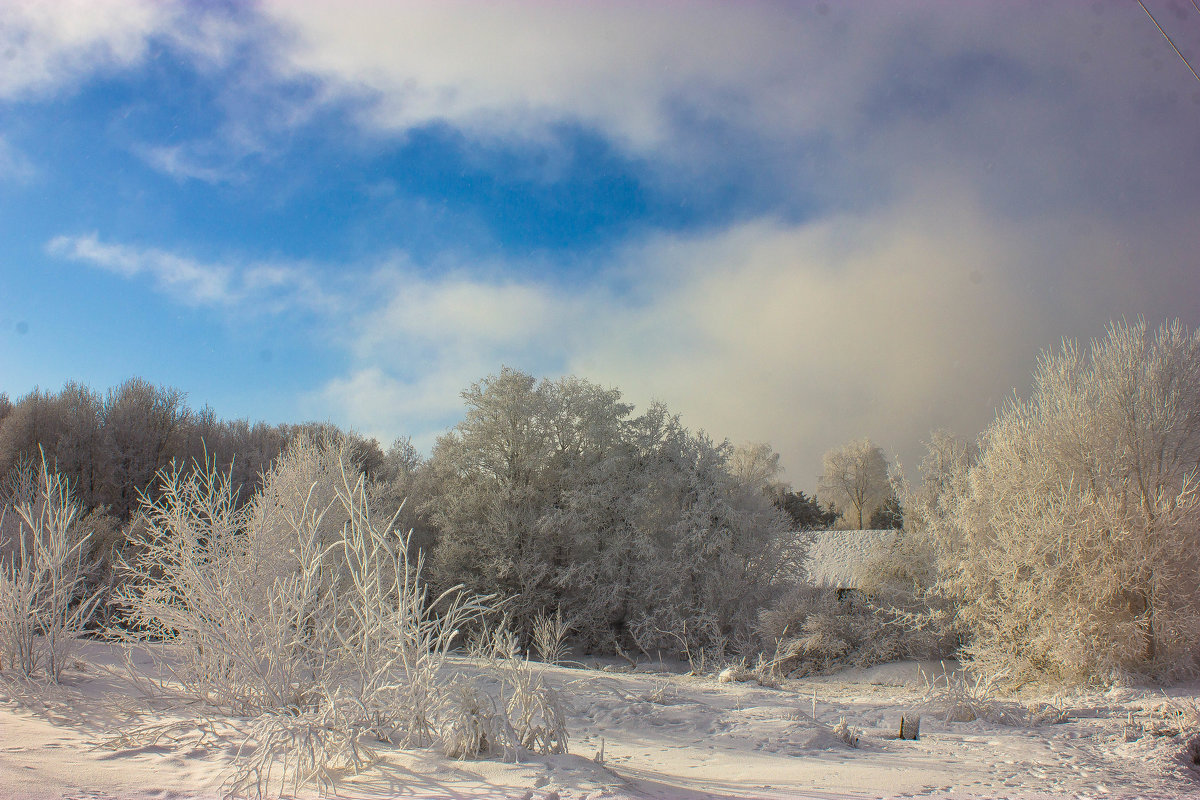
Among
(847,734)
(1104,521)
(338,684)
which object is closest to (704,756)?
(847,734)

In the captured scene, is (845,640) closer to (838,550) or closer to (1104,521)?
(1104,521)

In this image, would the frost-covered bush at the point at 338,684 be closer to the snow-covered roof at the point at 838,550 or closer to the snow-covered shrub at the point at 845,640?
the snow-covered shrub at the point at 845,640

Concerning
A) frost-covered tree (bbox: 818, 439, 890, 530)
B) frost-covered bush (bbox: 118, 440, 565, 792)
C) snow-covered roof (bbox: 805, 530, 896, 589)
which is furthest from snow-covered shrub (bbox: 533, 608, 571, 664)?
frost-covered tree (bbox: 818, 439, 890, 530)

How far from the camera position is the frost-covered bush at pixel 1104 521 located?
31.0 ft

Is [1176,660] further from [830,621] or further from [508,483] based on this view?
[508,483]

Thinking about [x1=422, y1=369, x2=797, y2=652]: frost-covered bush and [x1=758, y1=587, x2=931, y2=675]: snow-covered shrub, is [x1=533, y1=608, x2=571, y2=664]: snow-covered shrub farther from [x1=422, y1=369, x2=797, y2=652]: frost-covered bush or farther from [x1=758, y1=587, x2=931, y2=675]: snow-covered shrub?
[x1=758, y1=587, x2=931, y2=675]: snow-covered shrub

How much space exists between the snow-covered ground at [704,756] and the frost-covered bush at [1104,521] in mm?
840

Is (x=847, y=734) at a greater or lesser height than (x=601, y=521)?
lesser

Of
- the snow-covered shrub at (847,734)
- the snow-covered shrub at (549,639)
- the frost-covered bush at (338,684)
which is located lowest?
the snow-covered shrub at (549,639)

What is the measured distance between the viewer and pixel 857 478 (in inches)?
1905

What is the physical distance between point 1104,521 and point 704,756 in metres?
7.29

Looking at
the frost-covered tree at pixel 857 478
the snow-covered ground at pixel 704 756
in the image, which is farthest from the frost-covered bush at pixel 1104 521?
the frost-covered tree at pixel 857 478

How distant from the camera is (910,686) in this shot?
39.8 ft

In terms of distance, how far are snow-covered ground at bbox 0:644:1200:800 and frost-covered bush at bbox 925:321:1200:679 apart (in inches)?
33.1
